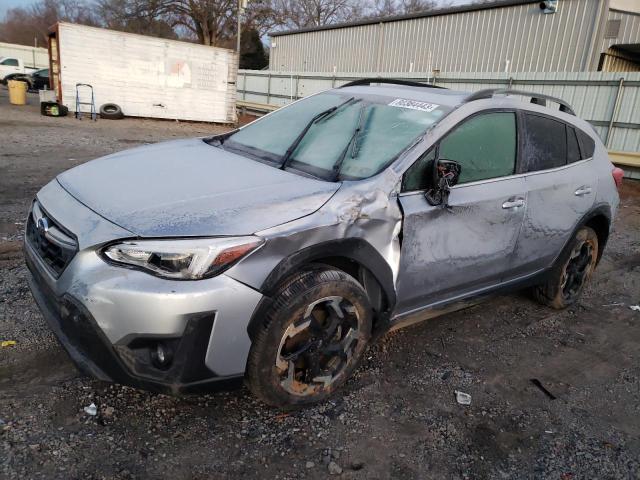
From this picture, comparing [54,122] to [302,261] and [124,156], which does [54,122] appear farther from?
[302,261]

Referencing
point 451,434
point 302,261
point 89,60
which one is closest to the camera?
point 302,261

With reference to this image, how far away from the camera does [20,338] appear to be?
10.5 ft

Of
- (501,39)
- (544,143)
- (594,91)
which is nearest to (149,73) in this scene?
(501,39)

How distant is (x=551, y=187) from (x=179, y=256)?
9.10 ft

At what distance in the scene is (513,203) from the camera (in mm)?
3404

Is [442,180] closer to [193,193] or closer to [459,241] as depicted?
[459,241]

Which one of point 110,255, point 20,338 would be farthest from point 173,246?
point 20,338

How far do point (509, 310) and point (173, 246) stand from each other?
3.19 m

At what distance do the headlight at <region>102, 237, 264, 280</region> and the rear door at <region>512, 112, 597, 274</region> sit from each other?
227 centimetres

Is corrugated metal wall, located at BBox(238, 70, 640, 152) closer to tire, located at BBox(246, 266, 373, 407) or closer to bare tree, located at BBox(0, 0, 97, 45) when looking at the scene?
tire, located at BBox(246, 266, 373, 407)

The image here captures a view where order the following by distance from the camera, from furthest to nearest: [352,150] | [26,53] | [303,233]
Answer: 1. [26,53]
2. [352,150]
3. [303,233]

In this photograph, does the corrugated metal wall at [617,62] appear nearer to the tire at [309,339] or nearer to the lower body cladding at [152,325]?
the tire at [309,339]

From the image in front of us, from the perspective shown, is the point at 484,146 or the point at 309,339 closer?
the point at 309,339

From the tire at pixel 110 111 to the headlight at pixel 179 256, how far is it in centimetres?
1803
